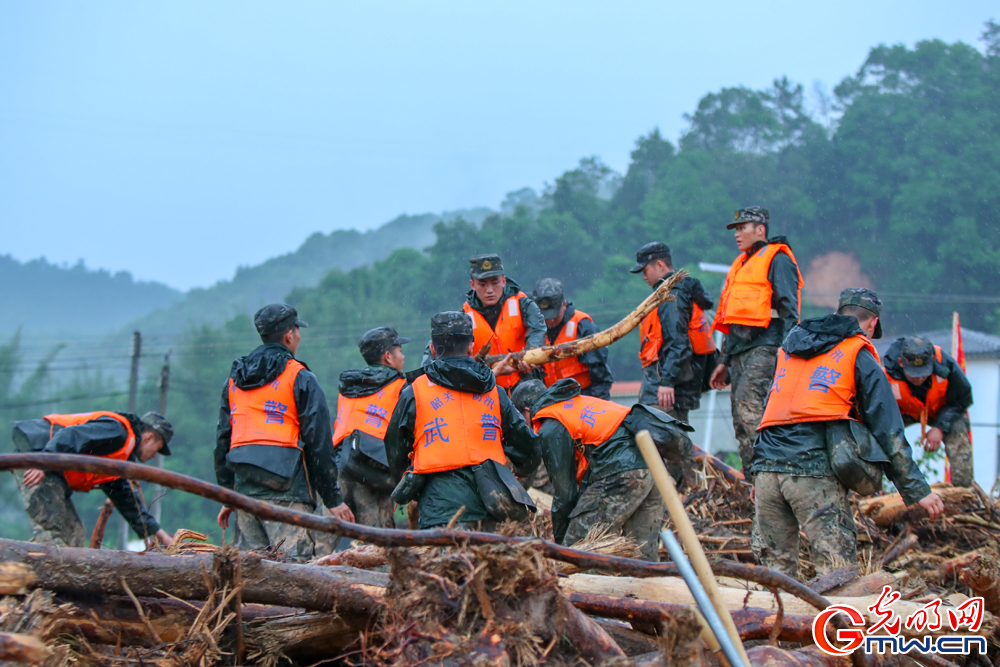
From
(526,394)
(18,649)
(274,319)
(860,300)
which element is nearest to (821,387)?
(860,300)

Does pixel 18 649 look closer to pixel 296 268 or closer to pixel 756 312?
pixel 756 312

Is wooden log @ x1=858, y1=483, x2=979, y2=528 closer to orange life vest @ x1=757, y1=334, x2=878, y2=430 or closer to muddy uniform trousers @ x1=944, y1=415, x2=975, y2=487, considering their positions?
muddy uniform trousers @ x1=944, y1=415, x2=975, y2=487

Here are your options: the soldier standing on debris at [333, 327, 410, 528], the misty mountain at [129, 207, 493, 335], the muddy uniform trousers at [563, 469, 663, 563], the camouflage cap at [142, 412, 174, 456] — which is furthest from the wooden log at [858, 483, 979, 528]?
the misty mountain at [129, 207, 493, 335]

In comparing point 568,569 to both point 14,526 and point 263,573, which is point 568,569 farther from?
point 14,526

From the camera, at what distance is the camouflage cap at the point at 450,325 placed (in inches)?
210

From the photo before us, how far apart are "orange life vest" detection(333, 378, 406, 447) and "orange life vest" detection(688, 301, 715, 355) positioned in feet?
9.46

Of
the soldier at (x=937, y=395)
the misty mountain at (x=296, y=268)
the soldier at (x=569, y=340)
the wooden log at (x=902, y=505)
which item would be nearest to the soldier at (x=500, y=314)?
the soldier at (x=569, y=340)

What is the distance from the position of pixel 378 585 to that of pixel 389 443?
1.89 meters

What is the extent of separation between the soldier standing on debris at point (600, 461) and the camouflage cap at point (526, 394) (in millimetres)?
911

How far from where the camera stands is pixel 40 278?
10275cm

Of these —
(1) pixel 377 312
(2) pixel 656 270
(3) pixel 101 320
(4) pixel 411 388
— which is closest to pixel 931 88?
(1) pixel 377 312

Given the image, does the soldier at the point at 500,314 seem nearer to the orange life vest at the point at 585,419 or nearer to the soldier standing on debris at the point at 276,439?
the soldier standing on debris at the point at 276,439

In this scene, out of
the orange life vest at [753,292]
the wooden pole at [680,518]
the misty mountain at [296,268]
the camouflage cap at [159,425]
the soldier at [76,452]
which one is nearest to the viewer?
the wooden pole at [680,518]

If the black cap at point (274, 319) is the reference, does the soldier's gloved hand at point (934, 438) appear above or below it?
below
